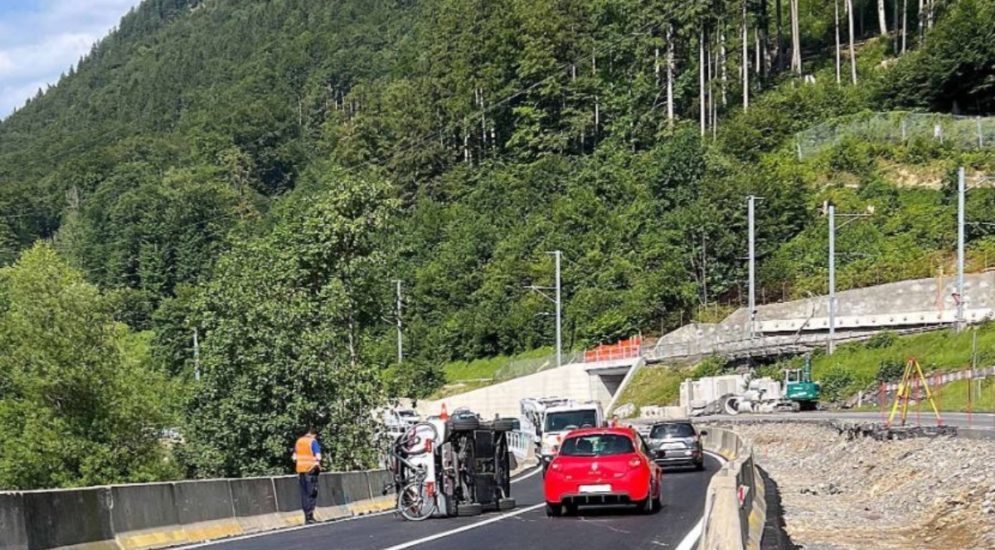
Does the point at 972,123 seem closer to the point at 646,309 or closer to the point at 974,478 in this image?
the point at 646,309

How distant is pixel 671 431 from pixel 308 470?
1619 centimetres

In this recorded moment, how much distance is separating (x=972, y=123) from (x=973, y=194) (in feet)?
26.8

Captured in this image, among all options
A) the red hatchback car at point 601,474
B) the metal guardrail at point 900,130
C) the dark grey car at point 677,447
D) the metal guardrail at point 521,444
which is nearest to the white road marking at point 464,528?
the red hatchback car at point 601,474

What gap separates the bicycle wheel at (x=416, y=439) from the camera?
867 inches

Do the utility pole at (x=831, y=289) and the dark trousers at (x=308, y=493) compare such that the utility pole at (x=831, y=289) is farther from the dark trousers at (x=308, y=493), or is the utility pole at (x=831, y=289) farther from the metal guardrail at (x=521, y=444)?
the dark trousers at (x=308, y=493)

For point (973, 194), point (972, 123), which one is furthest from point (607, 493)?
point (972, 123)

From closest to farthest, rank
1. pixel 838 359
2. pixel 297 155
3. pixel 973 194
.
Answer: pixel 838 359, pixel 973 194, pixel 297 155

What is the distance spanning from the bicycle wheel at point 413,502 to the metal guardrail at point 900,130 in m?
64.9

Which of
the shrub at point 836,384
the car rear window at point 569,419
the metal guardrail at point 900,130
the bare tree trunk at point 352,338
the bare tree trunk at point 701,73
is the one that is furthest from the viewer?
the bare tree trunk at point 701,73

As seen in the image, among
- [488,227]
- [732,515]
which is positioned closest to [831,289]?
[488,227]

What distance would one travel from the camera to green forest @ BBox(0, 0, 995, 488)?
1839 inches

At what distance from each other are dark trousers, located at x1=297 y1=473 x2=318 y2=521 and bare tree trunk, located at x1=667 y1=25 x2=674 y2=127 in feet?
278

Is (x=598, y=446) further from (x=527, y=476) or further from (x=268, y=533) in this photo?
(x=527, y=476)

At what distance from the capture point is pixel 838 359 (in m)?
65.7
